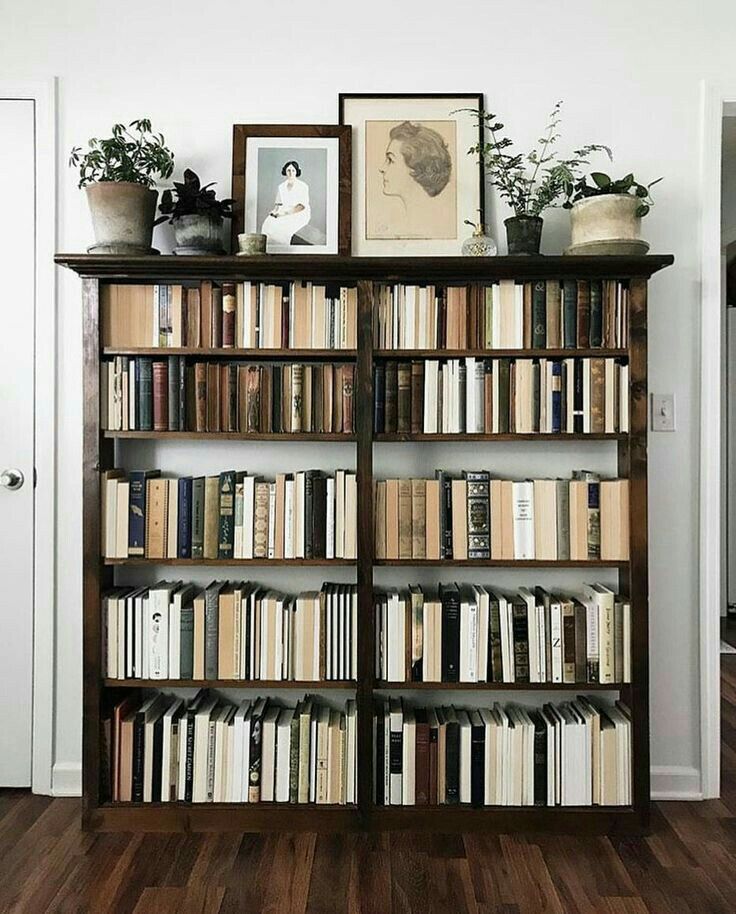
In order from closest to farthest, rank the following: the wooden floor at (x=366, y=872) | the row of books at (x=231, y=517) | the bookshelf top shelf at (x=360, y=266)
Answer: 1. the wooden floor at (x=366, y=872)
2. the bookshelf top shelf at (x=360, y=266)
3. the row of books at (x=231, y=517)

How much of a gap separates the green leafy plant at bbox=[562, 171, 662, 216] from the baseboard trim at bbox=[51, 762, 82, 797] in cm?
239

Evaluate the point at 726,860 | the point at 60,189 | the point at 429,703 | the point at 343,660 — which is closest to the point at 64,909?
the point at 343,660

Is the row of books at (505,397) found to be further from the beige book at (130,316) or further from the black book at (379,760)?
the black book at (379,760)

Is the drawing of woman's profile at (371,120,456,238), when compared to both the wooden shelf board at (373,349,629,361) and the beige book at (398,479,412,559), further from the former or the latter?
the beige book at (398,479,412,559)

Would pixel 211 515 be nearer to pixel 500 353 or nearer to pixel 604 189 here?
pixel 500 353

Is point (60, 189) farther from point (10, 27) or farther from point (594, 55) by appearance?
point (594, 55)

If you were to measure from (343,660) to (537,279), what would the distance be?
128 centimetres

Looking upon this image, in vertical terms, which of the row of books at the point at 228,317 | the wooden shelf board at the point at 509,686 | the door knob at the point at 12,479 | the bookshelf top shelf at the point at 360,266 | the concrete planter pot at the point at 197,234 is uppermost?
the concrete planter pot at the point at 197,234

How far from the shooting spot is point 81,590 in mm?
2609

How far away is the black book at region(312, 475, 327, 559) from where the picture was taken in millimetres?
2373

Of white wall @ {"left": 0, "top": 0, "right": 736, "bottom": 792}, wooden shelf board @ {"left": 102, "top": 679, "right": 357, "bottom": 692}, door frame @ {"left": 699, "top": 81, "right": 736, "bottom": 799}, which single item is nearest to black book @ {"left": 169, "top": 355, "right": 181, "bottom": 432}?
white wall @ {"left": 0, "top": 0, "right": 736, "bottom": 792}

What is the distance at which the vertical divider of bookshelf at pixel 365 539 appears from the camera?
235cm

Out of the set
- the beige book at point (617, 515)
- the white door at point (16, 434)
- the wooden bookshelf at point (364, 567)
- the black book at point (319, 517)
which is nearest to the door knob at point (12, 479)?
the white door at point (16, 434)

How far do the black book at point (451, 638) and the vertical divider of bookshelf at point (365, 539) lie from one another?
218 mm
